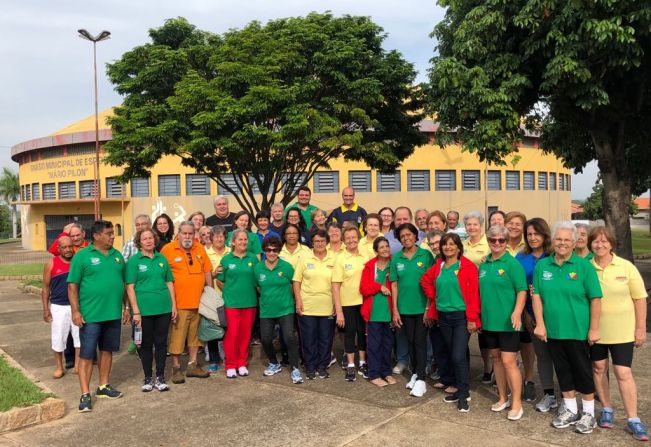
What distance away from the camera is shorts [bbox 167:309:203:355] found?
→ 19.9ft

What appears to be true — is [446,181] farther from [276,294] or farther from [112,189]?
[276,294]

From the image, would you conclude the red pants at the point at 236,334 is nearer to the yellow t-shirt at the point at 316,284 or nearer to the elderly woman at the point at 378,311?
the yellow t-shirt at the point at 316,284

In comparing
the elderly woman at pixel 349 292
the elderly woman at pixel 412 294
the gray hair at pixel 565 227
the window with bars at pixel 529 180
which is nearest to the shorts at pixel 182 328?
the elderly woman at pixel 349 292

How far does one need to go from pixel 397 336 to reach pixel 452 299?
1445 mm

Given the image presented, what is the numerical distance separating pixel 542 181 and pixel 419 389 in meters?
39.6

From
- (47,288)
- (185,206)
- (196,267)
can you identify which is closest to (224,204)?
(196,267)

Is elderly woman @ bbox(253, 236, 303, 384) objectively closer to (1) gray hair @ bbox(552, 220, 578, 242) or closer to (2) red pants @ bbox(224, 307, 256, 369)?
(2) red pants @ bbox(224, 307, 256, 369)

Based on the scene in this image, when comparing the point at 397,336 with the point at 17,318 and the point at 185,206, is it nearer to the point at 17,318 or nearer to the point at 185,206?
the point at 17,318

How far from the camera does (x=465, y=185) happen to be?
37.1 m

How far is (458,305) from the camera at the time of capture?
4.92 metres

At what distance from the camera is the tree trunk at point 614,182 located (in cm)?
1167

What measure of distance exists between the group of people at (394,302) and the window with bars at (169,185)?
29.2 metres

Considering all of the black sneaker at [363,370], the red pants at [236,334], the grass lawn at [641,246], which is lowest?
the grass lawn at [641,246]

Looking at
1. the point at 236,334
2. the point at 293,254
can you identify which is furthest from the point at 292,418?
the point at 293,254
